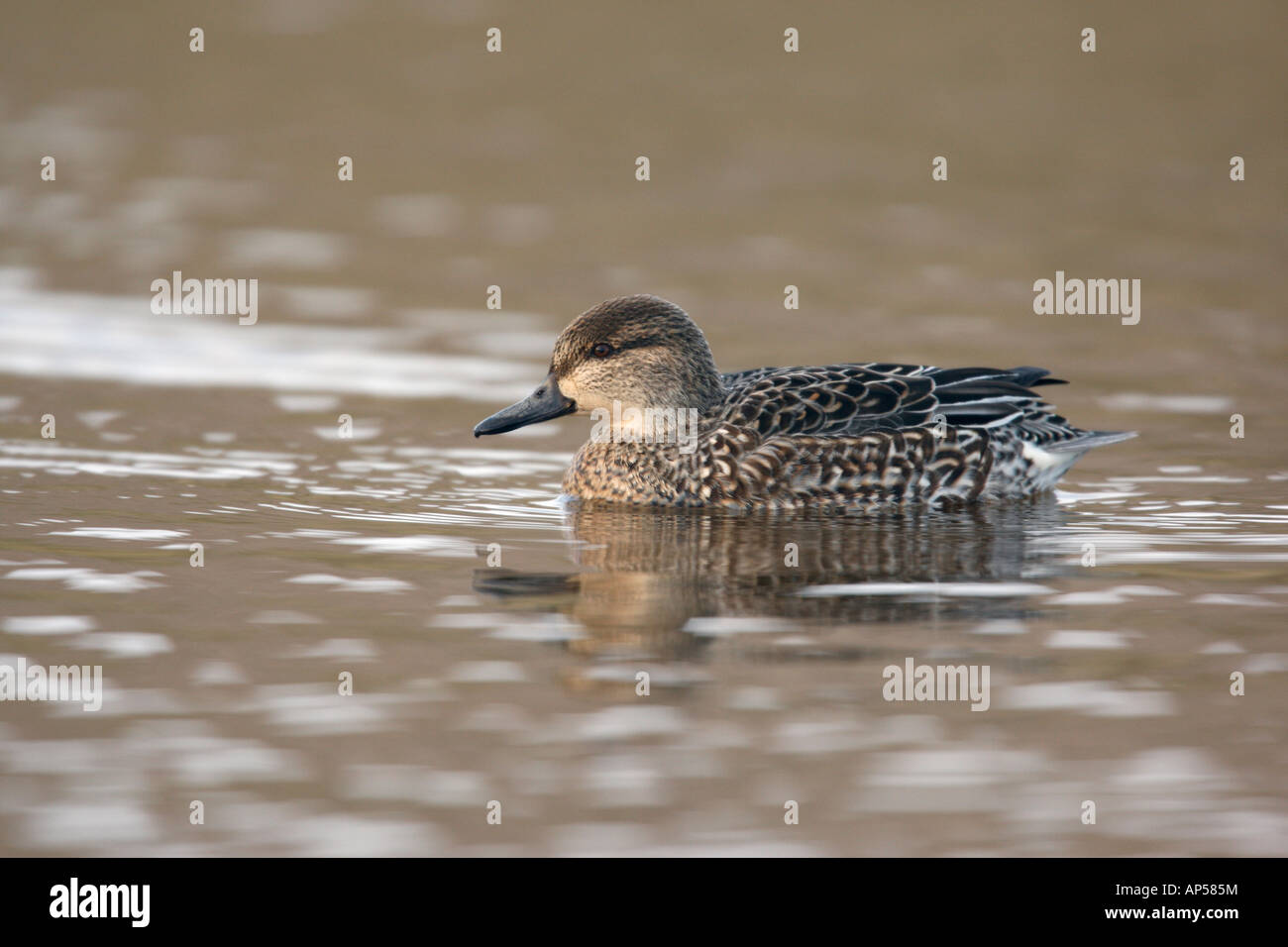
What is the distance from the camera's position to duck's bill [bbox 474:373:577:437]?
1009 centimetres

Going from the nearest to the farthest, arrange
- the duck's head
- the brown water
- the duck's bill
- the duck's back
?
the brown water
the duck's back
the duck's bill
the duck's head

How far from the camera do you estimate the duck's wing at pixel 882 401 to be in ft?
32.6

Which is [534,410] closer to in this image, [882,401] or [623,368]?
[623,368]

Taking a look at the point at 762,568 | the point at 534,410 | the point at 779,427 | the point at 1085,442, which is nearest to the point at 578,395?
the point at 534,410

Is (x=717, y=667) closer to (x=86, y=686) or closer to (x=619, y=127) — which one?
(x=86, y=686)

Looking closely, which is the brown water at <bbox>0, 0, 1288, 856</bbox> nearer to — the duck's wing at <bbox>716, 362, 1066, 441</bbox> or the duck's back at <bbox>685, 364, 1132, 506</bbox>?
the duck's back at <bbox>685, 364, 1132, 506</bbox>

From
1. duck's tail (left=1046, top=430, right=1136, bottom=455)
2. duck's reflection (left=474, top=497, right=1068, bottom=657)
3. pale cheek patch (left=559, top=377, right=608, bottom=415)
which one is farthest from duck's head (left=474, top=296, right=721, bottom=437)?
duck's tail (left=1046, top=430, right=1136, bottom=455)

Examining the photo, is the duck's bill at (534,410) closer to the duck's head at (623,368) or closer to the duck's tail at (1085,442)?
the duck's head at (623,368)

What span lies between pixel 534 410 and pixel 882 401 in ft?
6.10

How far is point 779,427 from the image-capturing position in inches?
392

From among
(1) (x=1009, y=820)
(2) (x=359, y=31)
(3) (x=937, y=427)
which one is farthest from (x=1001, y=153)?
(1) (x=1009, y=820)

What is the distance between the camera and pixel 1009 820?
18.9 feet

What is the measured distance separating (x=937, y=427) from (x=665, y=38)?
552 inches
